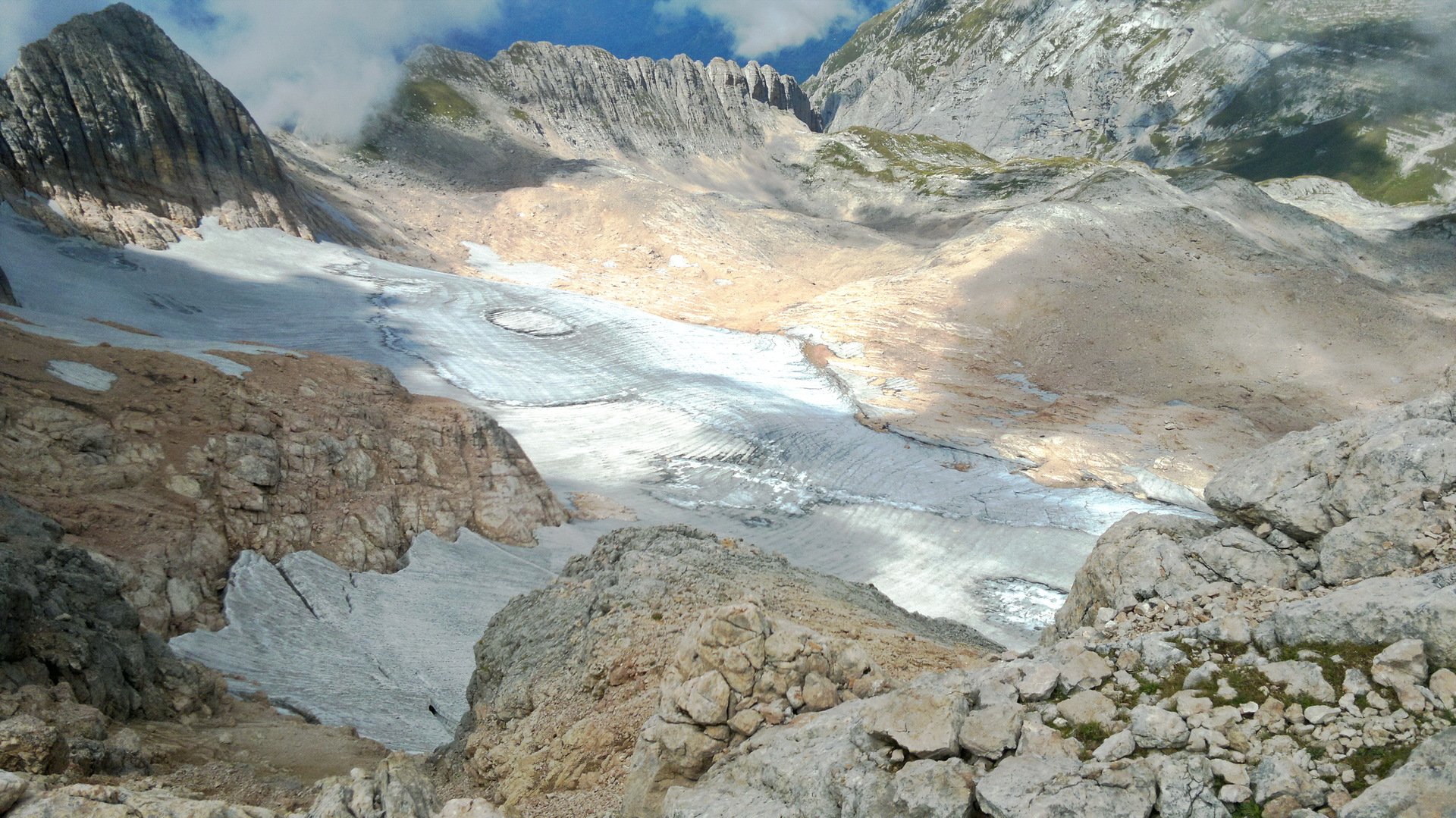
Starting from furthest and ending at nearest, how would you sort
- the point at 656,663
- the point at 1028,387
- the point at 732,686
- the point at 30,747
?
the point at 1028,387 < the point at 656,663 < the point at 732,686 < the point at 30,747

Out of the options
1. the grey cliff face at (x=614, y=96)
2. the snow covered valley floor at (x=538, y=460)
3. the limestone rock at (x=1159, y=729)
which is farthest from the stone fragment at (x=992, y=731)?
the grey cliff face at (x=614, y=96)

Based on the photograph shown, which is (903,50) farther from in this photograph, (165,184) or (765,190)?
(165,184)

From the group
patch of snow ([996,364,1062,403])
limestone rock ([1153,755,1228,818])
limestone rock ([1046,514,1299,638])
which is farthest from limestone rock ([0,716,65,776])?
patch of snow ([996,364,1062,403])

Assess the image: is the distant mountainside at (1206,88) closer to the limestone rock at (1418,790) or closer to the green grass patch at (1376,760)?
the green grass patch at (1376,760)

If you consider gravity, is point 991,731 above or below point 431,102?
below

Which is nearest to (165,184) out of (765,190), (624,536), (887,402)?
(887,402)

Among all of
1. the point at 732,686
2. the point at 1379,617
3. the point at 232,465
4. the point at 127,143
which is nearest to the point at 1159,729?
the point at 1379,617

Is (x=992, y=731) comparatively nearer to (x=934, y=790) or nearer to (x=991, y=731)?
(x=991, y=731)
